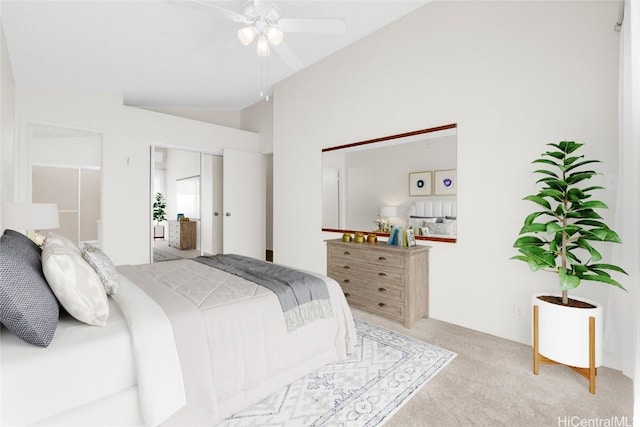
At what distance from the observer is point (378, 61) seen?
340 cm

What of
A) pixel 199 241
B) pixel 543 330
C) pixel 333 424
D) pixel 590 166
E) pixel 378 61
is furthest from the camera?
pixel 199 241

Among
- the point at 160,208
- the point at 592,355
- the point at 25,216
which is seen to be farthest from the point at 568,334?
the point at 160,208

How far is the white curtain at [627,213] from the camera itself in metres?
1.67

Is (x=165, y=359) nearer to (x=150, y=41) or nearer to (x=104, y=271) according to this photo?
(x=104, y=271)

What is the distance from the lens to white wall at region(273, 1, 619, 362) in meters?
2.14

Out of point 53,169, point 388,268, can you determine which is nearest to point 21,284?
point 388,268

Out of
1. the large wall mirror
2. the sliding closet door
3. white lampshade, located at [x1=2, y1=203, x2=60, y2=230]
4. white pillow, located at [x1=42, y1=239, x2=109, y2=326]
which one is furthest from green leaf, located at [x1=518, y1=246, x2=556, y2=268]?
the sliding closet door

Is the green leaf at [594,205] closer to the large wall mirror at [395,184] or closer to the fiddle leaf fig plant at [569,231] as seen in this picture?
the fiddle leaf fig plant at [569,231]

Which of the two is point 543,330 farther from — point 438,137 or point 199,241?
point 199,241

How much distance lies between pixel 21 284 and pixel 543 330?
2761mm

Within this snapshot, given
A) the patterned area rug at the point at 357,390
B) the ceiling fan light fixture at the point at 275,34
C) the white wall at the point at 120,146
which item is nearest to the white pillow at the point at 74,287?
the patterned area rug at the point at 357,390

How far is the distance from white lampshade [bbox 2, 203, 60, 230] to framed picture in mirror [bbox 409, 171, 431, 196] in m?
3.33

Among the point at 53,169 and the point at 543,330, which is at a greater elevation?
the point at 53,169

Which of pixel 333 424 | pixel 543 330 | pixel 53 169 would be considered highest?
pixel 53 169
